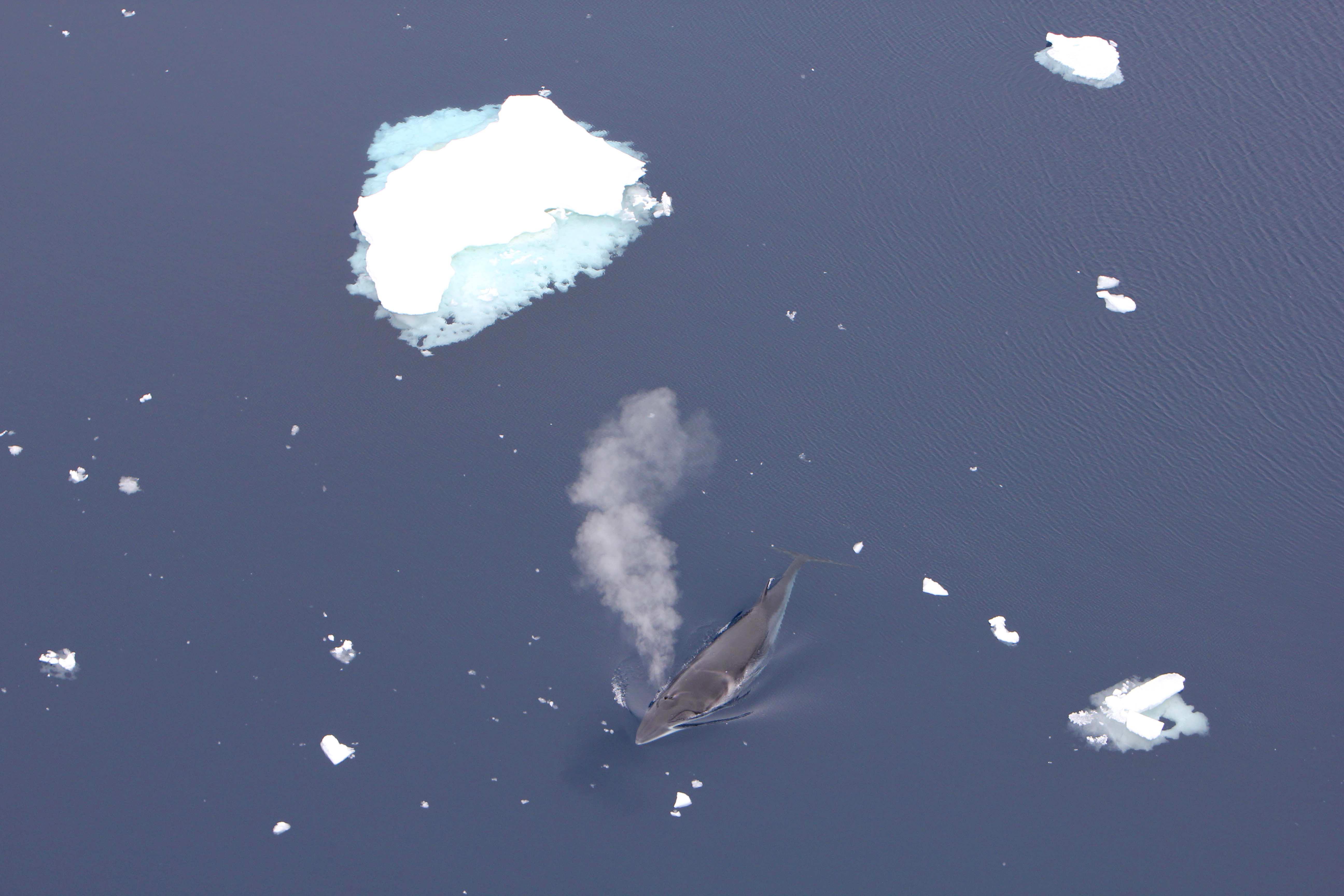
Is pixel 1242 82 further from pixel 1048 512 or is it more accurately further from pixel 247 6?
pixel 247 6

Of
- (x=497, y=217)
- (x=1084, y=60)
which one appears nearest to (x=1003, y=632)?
(x=497, y=217)

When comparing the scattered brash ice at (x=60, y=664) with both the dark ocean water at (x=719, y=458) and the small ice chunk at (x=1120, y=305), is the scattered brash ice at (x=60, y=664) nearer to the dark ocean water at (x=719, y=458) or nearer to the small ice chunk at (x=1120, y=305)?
the dark ocean water at (x=719, y=458)

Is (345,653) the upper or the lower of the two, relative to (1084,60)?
lower

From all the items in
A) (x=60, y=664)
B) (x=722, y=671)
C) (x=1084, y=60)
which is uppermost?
(x=1084, y=60)

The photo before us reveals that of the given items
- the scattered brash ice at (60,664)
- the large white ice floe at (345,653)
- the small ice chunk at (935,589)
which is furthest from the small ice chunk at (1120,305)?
the scattered brash ice at (60,664)

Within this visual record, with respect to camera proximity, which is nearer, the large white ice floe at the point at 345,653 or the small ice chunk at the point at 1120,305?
the large white ice floe at the point at 345,653

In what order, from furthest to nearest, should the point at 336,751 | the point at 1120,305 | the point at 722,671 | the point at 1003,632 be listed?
the point at 1120,305 < the point at 1003,632 < the point at 722,671 < the point at 336,751

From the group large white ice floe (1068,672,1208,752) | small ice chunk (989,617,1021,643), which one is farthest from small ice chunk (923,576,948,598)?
large white ice floe (1068,672,1208,752)

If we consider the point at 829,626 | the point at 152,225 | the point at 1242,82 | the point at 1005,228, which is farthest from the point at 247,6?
the point at 1242,82

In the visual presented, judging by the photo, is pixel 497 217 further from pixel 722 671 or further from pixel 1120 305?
pixel 1120 305
